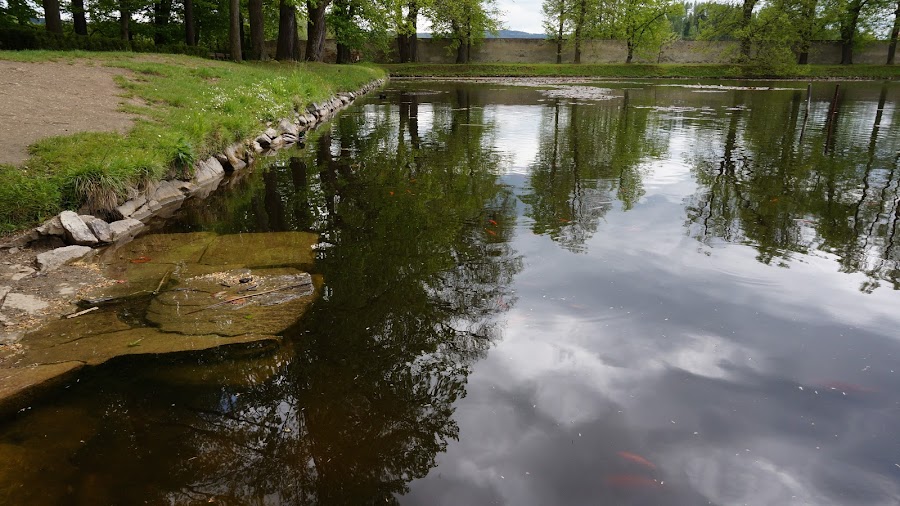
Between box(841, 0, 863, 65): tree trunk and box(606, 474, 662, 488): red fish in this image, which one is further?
box(841, 0, 863, 65): tree trunk

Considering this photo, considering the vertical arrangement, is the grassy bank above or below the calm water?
above

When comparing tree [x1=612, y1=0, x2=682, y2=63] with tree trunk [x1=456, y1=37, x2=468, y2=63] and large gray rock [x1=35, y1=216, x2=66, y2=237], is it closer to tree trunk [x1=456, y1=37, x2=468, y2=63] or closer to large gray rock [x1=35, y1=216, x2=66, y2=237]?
tree trunk [x1=456, y1=37, x2=468, y2=63]

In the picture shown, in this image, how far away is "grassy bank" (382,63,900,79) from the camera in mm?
42312

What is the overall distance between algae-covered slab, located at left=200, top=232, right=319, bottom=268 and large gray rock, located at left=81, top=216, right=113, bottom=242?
3.62 ft

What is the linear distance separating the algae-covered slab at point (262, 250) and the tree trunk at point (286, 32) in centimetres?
1940

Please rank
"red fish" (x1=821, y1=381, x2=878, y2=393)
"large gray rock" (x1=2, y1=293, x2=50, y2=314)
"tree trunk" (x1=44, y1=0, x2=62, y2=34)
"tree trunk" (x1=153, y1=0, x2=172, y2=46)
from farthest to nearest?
"tree trunk" (x1=153, y1=0, x2=172, y2=46)
"tree trunk" (x1=44, y1=0, x2=62, y2=34)
"large gray rock" (x1=2, y1=293, x2=50, y2=314)
"red fish" (x1=821, y1=381, x2=878, y2=393)

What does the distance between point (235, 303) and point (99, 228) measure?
102 inches

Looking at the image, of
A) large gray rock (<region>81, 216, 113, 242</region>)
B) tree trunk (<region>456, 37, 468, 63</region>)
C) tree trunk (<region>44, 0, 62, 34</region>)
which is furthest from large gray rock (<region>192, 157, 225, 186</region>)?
tree trunk (<region>456, 37, 468, 63</region>)

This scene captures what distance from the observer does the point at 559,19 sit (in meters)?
52.7

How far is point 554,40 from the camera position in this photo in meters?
54.7

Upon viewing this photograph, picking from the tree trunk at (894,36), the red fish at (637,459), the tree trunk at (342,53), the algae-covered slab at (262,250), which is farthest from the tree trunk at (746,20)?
the red fish at (637,459)

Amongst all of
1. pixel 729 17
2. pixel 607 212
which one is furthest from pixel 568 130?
pixel 729 17

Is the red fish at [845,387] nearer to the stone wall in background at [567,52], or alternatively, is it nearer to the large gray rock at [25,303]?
the large gray rock at [25,303]

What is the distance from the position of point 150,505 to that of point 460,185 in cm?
665
